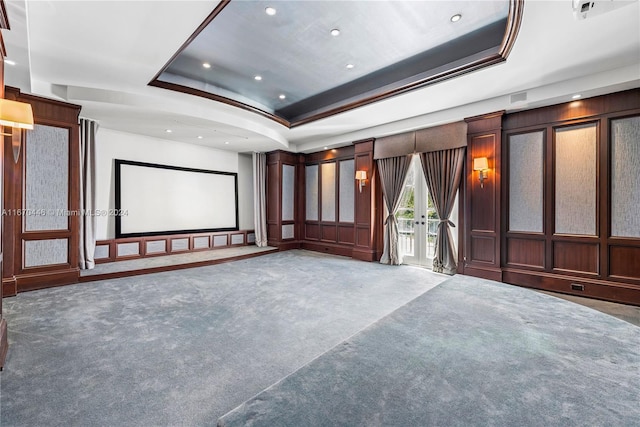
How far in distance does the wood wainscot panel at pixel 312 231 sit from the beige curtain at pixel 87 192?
4.62 meters

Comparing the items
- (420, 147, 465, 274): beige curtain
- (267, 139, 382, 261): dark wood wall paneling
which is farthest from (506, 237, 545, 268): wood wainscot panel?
(267, 139, 382, 261): dark wood wall paneling

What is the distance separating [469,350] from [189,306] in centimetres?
295

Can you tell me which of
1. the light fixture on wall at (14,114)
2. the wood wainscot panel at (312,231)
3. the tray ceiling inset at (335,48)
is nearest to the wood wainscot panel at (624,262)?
the tray ceiling inset at (335,48)

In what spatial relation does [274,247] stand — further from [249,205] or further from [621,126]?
[621,126]

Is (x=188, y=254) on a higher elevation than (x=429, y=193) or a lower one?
lower

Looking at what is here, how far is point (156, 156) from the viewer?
607 cm

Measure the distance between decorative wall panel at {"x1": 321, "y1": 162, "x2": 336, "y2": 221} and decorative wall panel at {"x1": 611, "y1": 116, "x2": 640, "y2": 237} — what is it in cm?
486

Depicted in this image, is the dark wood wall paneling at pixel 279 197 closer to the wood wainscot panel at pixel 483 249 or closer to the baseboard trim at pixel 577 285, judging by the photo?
the wood wainscot panel at pixel 483 249

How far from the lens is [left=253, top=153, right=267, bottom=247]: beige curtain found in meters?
7.53

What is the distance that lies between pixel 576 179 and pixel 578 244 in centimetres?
89

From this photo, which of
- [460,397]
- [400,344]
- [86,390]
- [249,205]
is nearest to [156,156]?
[249,205]

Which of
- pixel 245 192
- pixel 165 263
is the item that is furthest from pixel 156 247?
pixel 245 192

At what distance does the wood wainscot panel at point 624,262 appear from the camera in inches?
138

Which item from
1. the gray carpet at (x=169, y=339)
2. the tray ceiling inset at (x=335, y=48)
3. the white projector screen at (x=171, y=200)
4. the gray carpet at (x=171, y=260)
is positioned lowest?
the gray carpet at (x=169, y=339)
